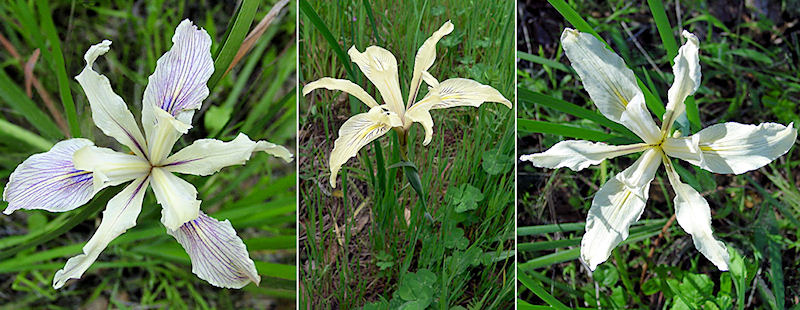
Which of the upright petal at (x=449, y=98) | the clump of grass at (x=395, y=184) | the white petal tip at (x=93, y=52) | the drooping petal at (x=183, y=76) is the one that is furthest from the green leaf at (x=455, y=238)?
the white petal tip at (x=93, y=52)

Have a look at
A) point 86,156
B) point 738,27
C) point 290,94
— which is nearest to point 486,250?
point 290,94

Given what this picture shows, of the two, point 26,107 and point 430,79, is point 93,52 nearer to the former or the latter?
point 26,107

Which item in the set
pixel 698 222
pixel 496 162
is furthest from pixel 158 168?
pixel 698 222

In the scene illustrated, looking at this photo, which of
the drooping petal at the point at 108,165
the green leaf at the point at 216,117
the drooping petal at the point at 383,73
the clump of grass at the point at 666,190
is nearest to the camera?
the drooping petal at the point at 108,165

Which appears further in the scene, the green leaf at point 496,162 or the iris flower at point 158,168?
the green leaf at point 496,162

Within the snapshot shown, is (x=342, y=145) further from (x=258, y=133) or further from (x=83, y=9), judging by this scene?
(x=83, y=9)

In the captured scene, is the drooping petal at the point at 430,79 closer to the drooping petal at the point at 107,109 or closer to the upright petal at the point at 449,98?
the upright petal at the point at 449,98

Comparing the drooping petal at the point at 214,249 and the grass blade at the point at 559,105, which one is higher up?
the grass blade at the point at 559,105
